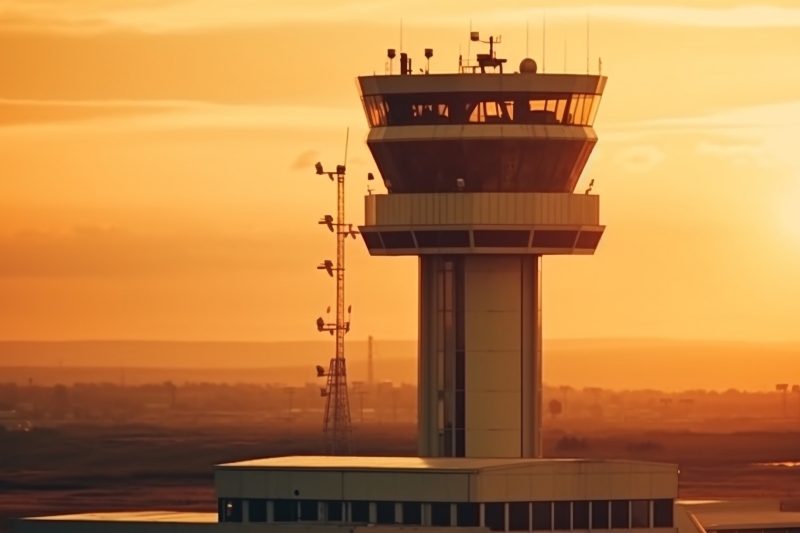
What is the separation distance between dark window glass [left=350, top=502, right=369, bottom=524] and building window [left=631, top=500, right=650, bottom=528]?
30.5 feet

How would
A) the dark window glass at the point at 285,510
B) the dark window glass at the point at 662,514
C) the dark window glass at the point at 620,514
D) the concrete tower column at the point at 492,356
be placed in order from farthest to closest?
the concrete tower column at the point at 492,356 → the dark window glass at the point at 662,514 → the dark window glass at the point at 620,514 → the dark window glass at the point at 285,510

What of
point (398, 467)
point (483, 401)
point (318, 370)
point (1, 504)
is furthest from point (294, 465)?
point (1, 504)

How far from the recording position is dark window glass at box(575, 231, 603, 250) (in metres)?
107

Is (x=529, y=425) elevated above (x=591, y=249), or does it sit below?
below

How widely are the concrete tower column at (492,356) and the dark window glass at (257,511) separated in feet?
36.0

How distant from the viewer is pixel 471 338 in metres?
106

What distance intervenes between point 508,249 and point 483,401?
580 centimetres

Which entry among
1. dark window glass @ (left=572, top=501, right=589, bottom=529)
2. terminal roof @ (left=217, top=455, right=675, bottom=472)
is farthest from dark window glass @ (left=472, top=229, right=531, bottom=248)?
dark window glass @ (left=572, top=501, right=589, bottom=529)

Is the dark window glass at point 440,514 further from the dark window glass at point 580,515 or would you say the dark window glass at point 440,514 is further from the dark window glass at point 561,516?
the dark window glass at point 580,515

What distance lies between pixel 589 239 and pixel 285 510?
17.4 meters

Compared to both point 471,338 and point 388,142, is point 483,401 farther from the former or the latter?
point 388,142

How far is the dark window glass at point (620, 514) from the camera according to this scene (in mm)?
97938

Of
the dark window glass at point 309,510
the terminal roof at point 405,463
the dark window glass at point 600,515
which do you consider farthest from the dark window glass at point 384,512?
the dark window glass at point 600,515

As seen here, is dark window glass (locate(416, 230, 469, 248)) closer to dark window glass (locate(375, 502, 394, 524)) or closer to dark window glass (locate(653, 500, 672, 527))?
dark window glass (locate(653, 500, 672, 527))
